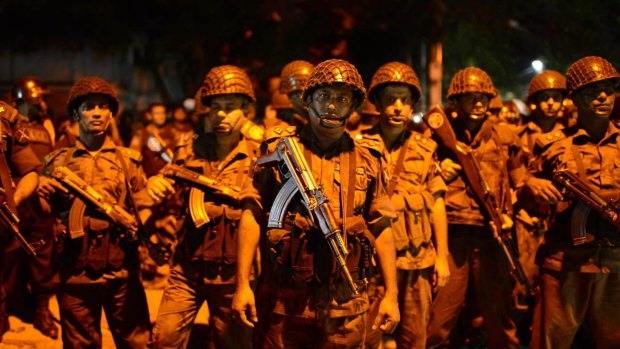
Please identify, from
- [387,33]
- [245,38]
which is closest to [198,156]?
[245,38]

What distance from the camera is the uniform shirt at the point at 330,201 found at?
4148 mm

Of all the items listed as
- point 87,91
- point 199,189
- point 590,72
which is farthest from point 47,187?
point 590,72

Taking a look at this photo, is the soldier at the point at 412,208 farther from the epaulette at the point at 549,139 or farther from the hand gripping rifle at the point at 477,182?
the epaulette at the point at 549,139

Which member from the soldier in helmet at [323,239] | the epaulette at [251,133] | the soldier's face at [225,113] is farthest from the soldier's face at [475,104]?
the soldier in helmet at [323,239]

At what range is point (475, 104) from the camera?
650 centimetres

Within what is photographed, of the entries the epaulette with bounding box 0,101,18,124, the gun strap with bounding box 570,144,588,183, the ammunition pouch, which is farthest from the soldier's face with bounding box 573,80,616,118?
the epaulette with bounding box 0,101,18,124

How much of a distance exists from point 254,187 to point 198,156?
66.2 inches

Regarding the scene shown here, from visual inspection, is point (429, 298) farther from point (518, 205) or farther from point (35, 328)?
point (35, 328)

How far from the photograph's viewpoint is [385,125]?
233 inches

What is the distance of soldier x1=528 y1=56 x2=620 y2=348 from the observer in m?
5.35

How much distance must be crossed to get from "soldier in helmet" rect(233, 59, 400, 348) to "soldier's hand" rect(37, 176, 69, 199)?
1.95 meters

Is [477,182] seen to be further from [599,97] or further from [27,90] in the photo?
[27,90]

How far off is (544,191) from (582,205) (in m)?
0.28

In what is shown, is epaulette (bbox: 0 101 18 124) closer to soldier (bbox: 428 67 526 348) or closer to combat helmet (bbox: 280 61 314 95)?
combat helmet (bbox: 280 61 314 95)
